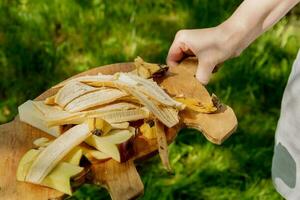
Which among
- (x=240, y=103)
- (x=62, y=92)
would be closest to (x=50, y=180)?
(x=62, y=92)

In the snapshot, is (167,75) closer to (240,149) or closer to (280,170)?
(280,170)

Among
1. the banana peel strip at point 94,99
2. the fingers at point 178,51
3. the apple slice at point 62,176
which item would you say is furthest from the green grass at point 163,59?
the apple slice at point 62,176

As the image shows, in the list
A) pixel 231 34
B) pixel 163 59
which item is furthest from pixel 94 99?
pixel 163 59

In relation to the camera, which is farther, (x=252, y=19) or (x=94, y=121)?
(x=252, y=19)

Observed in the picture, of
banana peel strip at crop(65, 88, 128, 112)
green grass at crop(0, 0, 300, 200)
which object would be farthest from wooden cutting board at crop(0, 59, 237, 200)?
green grass at crop(0, 0, 300, 200)

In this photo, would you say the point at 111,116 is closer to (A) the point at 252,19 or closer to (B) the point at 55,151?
(B) the point at 55,151

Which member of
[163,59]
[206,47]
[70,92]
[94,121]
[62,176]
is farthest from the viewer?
[163,59]
